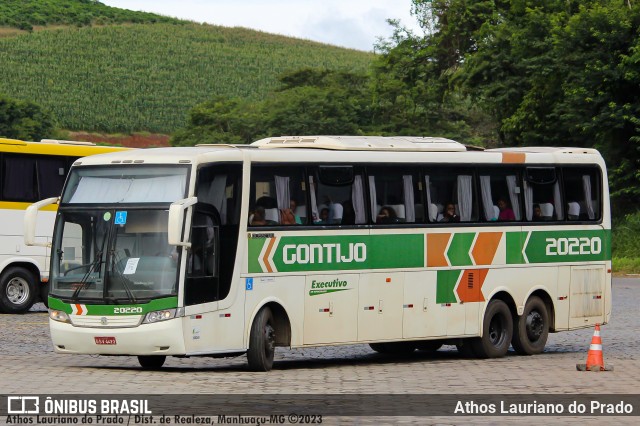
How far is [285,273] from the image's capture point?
19969 mm

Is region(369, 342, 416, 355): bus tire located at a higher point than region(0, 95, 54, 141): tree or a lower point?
lower

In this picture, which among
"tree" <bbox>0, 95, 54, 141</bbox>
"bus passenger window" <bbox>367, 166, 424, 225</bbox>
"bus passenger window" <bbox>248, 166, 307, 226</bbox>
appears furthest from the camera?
"tree" <bbox>0, 95, 54, 141</bbox>

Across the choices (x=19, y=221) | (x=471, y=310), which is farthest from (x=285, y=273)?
(x=19, y=221)

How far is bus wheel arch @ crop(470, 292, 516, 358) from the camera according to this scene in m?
23.0

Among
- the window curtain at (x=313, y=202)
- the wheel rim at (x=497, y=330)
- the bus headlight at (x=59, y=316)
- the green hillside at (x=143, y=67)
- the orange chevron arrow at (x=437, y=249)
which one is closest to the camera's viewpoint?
the bus headlight at (x=59, y=316)

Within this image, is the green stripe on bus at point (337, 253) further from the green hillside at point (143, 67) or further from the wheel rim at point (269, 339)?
the green hillside at point (143, 67)

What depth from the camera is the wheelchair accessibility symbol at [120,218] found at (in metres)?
18.9

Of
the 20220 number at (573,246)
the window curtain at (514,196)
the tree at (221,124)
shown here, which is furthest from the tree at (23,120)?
the window curtain at (514,196)

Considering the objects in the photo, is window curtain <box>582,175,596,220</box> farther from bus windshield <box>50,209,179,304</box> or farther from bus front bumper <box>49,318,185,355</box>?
bus front bumper <box>49,318,185,355</box>

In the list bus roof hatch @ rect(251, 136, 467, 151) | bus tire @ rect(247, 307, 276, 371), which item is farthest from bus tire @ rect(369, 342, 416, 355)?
bus tire @ rect(247, 307, 276, 371)

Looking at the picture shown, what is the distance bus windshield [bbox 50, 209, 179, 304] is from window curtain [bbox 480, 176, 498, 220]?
6397 millimetres

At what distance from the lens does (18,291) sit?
31203 millimetres

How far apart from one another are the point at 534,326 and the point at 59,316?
28.1ft

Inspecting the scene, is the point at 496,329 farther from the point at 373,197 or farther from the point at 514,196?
the point at 373,197
